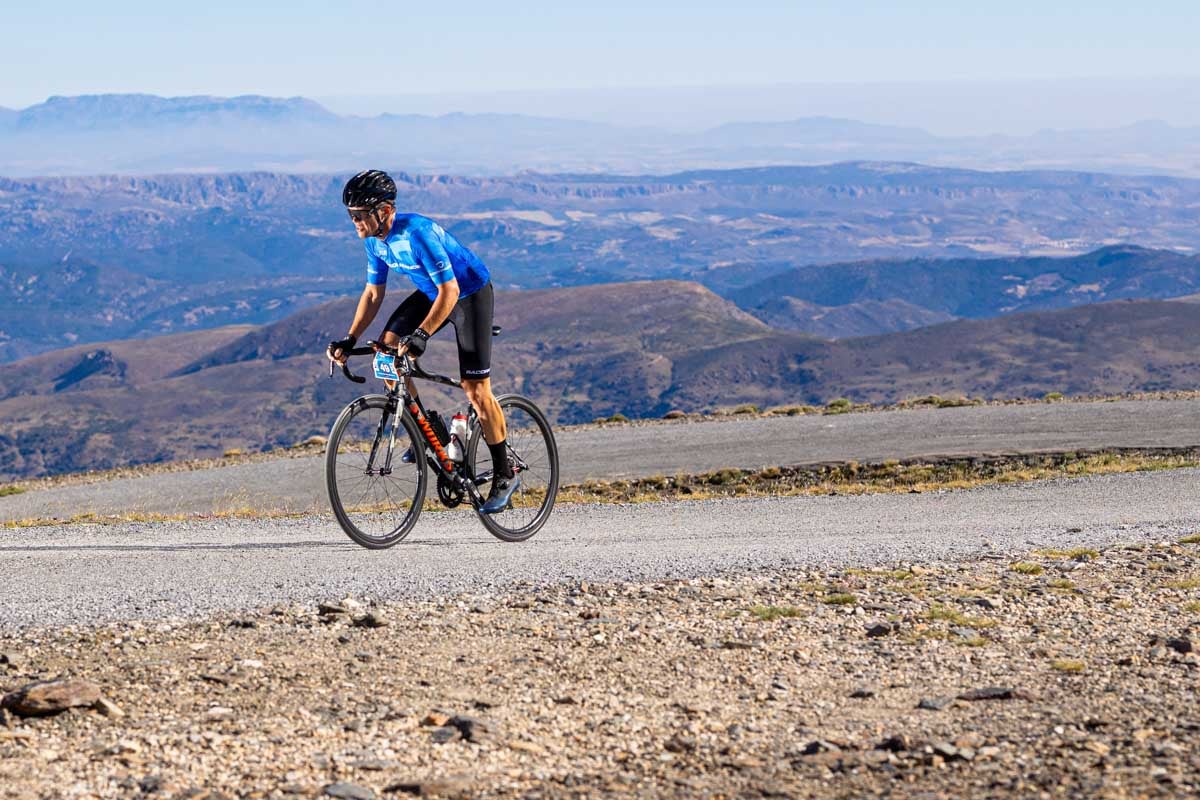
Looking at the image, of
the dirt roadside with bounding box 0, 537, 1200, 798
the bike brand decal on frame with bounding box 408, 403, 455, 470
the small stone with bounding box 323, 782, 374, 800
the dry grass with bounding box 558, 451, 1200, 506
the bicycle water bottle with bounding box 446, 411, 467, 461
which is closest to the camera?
the small stone with bounding box 323, 782, 374, 800

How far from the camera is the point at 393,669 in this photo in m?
6.72

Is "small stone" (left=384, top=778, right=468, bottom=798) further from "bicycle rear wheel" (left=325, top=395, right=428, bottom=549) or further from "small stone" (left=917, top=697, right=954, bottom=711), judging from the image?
"bicycle rear wheel" (left=325, top=395, right=428, bottom=549)

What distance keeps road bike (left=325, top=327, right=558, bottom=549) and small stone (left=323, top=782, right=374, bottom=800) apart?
4.87 metres

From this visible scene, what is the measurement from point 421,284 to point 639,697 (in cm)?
492

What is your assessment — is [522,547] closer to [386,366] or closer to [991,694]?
[386,366]

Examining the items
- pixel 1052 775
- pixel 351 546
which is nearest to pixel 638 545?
pixel 351 546

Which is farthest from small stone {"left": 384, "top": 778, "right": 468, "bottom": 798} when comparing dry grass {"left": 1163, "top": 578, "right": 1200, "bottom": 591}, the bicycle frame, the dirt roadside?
dry grass {"left": 1163, "top": 578, "right": 1200, "bottom": 591}

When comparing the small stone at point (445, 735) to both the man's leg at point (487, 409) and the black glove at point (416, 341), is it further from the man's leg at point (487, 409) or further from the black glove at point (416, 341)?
the man's leg at point (487, 409)

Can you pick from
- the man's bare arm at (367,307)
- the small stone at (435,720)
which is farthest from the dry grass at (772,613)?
the man's bare arm at (367,307)

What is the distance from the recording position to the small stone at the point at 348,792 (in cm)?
502

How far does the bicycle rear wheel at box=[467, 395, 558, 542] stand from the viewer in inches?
449

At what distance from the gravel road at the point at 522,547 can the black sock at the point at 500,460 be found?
646 millimetres

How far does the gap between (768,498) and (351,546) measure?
6.89m

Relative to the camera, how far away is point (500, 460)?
11.1 m
